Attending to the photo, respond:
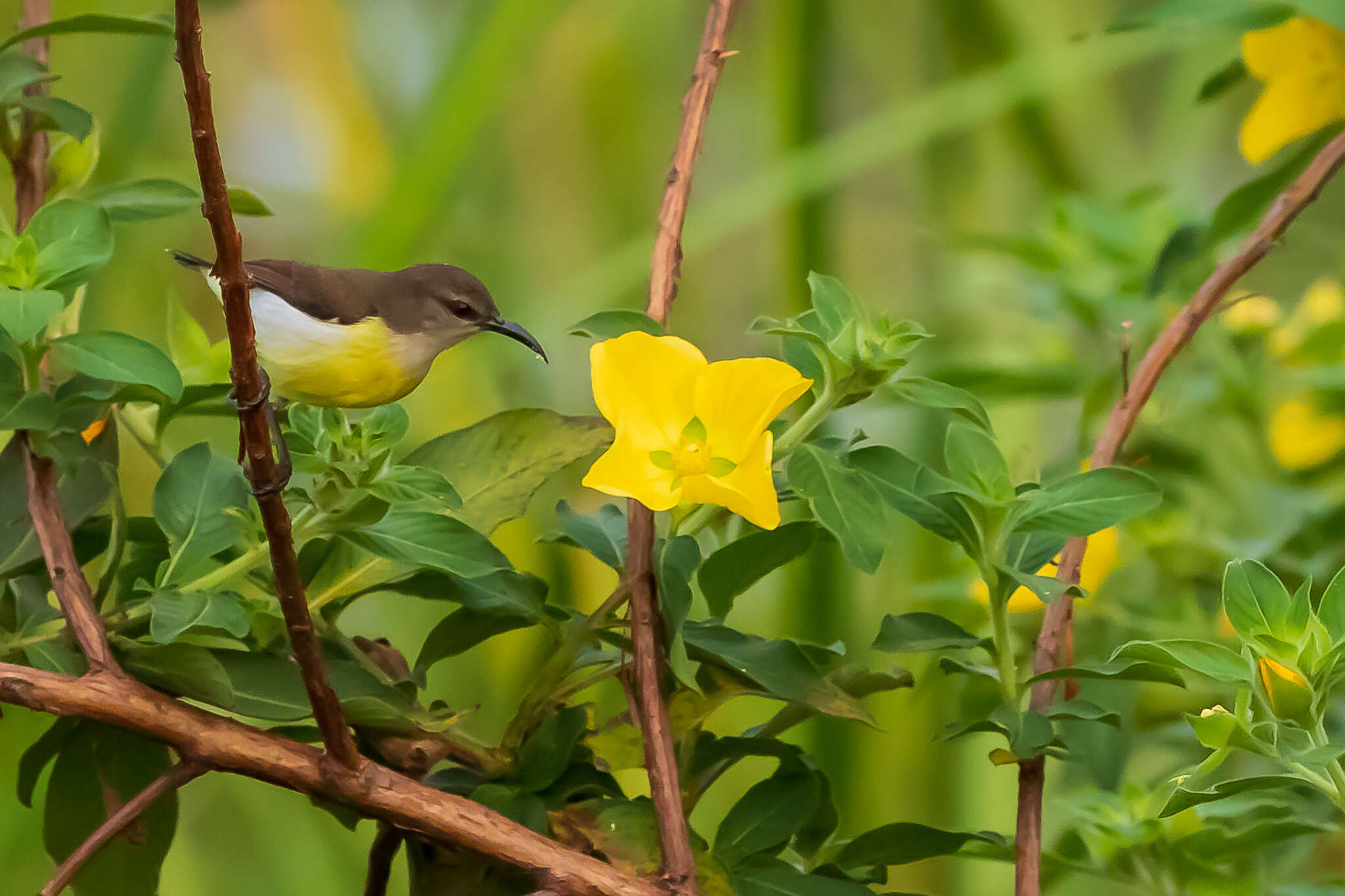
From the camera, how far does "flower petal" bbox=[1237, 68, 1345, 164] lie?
1.54 feet

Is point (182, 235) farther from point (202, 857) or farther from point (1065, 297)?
point (1065, 297)

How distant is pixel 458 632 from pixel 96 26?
0.80 ft

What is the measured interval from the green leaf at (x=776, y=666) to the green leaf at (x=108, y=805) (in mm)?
151

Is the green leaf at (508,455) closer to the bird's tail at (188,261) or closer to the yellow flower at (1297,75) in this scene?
the bird's tail at (188,261)

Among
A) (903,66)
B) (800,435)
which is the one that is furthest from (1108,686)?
(903,66)

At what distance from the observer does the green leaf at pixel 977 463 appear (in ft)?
1.10

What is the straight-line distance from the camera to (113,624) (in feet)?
1.05

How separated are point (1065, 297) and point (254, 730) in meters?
0.47

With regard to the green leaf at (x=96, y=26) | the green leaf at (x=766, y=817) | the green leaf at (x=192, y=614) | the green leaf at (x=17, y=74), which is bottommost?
the green leaf at (x=766, y=817)

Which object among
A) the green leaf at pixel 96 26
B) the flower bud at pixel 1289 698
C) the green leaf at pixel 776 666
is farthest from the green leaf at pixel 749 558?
the green leaf at pixel 96 26

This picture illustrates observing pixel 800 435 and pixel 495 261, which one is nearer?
pixel 800 435

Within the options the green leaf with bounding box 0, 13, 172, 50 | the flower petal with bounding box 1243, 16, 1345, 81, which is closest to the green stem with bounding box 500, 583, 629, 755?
the green leaf with bounding box 0, 13, 172, 50

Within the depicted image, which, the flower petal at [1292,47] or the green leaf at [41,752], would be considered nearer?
the green leaf at [41,752]

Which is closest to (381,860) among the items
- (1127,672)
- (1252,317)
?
(1127,672)
